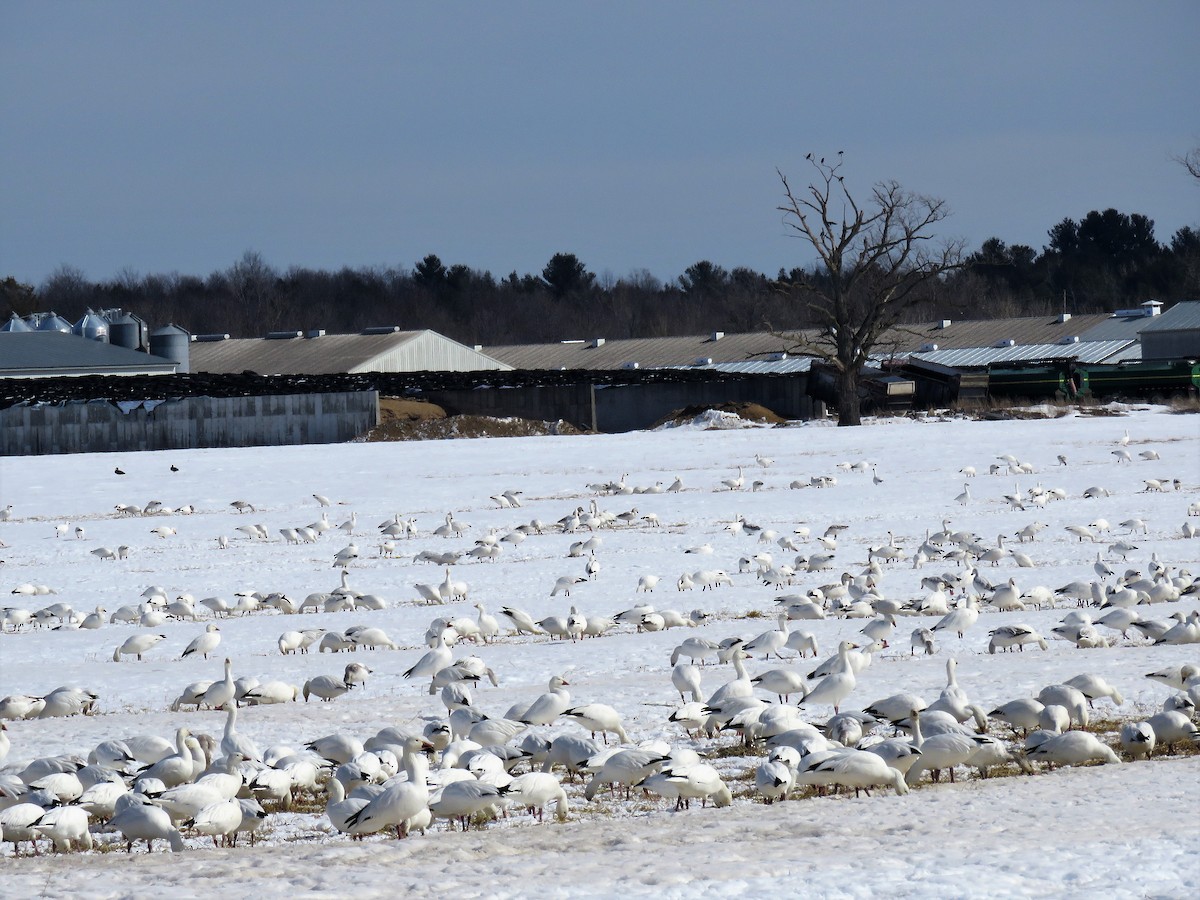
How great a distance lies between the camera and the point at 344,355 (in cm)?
7625

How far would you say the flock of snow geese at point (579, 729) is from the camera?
839 centimetres

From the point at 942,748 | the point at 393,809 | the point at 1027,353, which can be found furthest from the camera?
the point at 1027,353

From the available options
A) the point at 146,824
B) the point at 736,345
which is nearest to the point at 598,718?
the point at 146,824

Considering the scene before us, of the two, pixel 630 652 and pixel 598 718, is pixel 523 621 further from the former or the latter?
pixel 598 718

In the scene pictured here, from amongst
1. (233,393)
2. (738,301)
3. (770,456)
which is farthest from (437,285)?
(770,456)

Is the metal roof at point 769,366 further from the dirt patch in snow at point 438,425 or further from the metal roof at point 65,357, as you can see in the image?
the metal roof at point 65,357

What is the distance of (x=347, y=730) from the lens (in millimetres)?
10758

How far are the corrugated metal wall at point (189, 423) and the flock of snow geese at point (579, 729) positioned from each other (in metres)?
36.2

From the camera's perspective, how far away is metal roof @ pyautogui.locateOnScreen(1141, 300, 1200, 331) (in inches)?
2586

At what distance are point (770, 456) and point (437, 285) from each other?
109 meters

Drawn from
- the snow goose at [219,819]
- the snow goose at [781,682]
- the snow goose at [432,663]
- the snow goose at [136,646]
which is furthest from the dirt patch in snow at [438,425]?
the snow goose at [219,819]

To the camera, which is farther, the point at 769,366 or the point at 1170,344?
the point at 769,366

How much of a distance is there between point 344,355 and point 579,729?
220 ft

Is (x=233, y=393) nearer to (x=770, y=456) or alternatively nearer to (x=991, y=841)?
(x=770, y=456)
